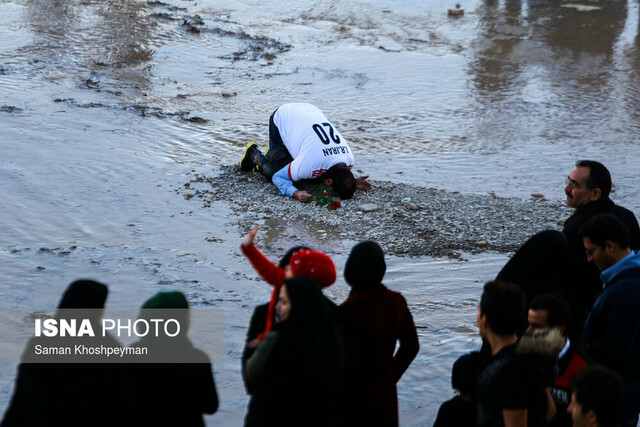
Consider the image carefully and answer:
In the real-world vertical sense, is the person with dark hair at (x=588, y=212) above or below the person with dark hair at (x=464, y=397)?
above

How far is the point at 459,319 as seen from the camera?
609 cm

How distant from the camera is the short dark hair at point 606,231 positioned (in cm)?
386

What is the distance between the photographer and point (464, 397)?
3.54m

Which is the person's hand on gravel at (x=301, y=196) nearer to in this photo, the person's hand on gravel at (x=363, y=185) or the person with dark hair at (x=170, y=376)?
the person's hand on gravel at (x=363, y=185)

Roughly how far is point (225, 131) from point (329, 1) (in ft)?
30.2

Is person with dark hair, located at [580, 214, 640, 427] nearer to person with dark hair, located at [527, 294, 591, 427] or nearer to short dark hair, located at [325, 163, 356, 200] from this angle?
person with dark hair, located at [527, 294, 591, 427]

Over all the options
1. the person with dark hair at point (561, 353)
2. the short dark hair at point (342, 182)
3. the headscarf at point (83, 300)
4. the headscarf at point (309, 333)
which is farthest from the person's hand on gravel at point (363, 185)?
the headscarf at point (83, 300)

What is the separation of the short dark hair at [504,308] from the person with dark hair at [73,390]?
4.90ft

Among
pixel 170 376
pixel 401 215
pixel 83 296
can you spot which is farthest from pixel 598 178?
pixel 401 215

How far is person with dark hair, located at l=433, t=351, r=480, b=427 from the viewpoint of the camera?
3492mm

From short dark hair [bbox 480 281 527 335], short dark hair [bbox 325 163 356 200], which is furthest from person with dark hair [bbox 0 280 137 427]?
short dark hair [bbox 325 163 356 200]

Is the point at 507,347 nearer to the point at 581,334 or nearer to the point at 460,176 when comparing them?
the point at 581,334

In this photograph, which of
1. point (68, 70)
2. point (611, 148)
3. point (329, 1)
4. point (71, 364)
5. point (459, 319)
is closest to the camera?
point (71, 364)

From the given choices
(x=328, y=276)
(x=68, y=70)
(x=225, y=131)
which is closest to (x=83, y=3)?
(x=68, y=70)
